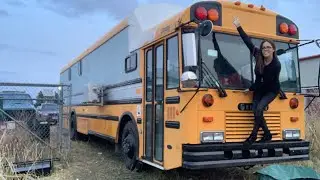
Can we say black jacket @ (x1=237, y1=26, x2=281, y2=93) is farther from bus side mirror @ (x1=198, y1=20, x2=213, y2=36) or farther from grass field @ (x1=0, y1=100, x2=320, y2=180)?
grass field @ (x1=0, y1=100, x2=320, y2=180)

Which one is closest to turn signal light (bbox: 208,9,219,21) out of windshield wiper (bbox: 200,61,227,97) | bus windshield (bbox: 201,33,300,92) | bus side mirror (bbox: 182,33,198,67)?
bus windshield (bbox: 201,33,300,92)

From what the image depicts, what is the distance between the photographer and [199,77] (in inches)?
213

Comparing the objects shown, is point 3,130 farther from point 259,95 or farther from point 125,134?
point 259,95

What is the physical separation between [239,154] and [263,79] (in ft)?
3.83

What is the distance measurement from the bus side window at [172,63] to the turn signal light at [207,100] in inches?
20.6

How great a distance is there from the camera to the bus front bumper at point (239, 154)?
536 cm

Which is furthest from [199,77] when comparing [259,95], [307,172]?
[307,172]

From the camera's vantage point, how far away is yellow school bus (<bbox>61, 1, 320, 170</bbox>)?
5469 mm

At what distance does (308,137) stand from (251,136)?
13.3ft

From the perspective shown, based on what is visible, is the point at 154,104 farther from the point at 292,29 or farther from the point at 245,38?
the point at 292,29

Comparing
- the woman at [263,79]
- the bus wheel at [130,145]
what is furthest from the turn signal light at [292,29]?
the bus wheel at [130,145]

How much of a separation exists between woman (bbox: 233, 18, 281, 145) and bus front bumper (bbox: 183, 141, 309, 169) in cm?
17

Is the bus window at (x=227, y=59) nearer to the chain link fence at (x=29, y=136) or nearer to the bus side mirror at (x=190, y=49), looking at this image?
the bus side mirror at (x=190, y=49)

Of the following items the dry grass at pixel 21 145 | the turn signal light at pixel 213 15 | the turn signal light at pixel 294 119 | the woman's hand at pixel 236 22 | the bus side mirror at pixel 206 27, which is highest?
the turn signal light at pixel 213 15
